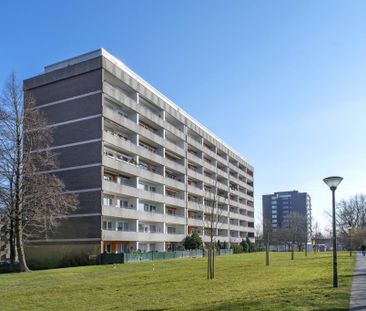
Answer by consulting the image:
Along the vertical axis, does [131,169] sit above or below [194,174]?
below

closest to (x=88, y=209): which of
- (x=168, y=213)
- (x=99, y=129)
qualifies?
(x=99, y=129)

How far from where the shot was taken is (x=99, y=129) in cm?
4944

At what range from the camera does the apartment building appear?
161ft

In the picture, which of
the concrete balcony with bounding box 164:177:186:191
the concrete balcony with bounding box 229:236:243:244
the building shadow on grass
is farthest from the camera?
the concrete balcony with bounding box 229:236:243:244

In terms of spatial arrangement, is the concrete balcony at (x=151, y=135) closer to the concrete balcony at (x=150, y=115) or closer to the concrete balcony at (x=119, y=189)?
the concrete balcony at (x=150, y=115)

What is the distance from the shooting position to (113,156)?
175ft

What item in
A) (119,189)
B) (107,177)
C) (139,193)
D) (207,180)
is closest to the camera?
(119,189)

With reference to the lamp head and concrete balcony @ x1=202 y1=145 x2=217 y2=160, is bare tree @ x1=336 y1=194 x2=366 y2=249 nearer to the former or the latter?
concrete balcony @ x1=202 y1=145 x2=217 y2=160

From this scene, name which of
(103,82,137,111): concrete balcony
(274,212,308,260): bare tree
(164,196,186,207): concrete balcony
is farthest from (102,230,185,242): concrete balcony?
(274,212,308,260): bare tree

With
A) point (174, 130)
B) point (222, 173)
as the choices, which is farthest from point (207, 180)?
point (174, 130)

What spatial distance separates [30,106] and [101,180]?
11.4 meters

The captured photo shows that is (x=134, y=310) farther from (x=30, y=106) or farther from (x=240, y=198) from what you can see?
(x=240, y=198)

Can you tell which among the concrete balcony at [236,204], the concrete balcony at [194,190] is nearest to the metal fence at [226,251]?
the concrete balcony at [194,190]

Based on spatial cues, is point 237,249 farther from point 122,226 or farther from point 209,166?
point 122,226
